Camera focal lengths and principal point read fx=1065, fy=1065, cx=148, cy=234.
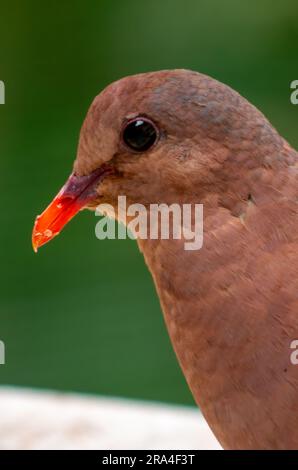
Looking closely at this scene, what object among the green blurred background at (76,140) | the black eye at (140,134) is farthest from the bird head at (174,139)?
the green blurred background at (76,140)

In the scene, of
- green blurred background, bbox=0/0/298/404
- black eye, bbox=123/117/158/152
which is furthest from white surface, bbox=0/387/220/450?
green blurred background, bbox=0/0/298/404

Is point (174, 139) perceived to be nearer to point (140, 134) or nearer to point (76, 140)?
point (140, 134)

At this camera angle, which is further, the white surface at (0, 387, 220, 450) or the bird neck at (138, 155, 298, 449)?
the white surface at (0, 387, 220, 450)

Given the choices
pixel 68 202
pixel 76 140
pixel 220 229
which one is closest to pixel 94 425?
pixel 68 202

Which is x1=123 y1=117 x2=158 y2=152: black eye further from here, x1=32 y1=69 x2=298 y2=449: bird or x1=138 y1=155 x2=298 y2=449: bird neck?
x1=138 y1=155 x2=298 y2=449: bird neck

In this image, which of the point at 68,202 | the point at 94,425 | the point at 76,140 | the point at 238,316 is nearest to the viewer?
the point at 238,316

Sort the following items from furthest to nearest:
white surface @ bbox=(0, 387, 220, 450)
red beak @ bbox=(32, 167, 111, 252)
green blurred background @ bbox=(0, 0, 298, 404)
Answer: green blurred background @ bbox=(0, 0, 298, 404)
white surface @ bbox=(0, 387, 220, 450)
red beak @ bbox=(32, 167, 111, 252)

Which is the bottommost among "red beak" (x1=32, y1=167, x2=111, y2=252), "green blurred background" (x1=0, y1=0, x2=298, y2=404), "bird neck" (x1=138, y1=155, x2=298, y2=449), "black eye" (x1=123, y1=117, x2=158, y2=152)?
"bird neck" (x1=138, y1=155, x2=298, y2=449)

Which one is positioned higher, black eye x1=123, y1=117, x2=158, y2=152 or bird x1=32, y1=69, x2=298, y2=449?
black eye x1=123, y1=117, x2=158, y2=152
